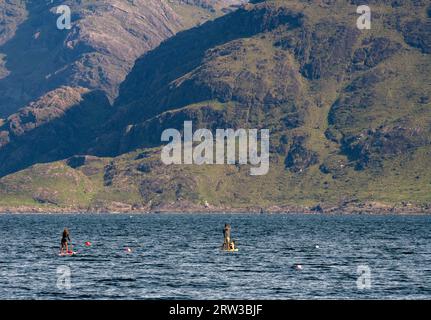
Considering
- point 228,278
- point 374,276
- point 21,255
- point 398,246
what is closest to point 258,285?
point 228,278

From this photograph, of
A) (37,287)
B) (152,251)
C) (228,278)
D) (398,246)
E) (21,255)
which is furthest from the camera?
(398,246)

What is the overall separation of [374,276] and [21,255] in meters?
64.0

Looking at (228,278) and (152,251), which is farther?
(152,251)

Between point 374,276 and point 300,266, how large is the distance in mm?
13547
